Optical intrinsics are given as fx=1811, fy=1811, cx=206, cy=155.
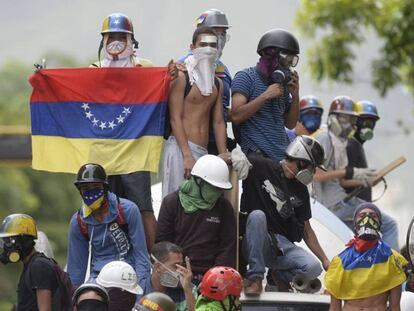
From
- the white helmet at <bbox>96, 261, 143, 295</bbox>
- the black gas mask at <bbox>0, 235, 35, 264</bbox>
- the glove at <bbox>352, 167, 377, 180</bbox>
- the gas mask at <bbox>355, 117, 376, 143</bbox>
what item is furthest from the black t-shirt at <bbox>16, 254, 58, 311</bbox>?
the gas mask at <bbox>355, 117, 376, 143</bbox>

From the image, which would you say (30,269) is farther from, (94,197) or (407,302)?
(407,302)

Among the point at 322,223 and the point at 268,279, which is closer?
the point at 268,279

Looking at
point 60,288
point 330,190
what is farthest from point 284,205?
point 330,190

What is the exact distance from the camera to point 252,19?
60.8m

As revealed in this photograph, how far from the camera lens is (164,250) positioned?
1475 centimetres

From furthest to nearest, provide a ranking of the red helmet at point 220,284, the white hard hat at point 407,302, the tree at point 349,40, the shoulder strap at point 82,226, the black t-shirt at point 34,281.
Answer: the tree at point 349,40, the shoulder strap at point 82,226, the white hard hat at point 407,302, the black t-shirt at point 34,281, the red helmet at point 220,284

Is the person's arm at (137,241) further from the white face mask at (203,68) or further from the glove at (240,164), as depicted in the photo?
the white face mask at (203,68)

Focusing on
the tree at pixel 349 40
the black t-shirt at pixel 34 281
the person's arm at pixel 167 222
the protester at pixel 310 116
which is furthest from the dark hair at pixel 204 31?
the tree at pixel 349 40

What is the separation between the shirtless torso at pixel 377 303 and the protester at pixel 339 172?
544cm

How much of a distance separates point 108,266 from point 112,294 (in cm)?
24

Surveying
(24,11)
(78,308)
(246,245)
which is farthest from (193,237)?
(24,11)

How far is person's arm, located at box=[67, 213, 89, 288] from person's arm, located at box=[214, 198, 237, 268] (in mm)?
1176

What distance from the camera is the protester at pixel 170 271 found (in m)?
14.7

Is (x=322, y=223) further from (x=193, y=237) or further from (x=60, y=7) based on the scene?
(x=60, y=7)
